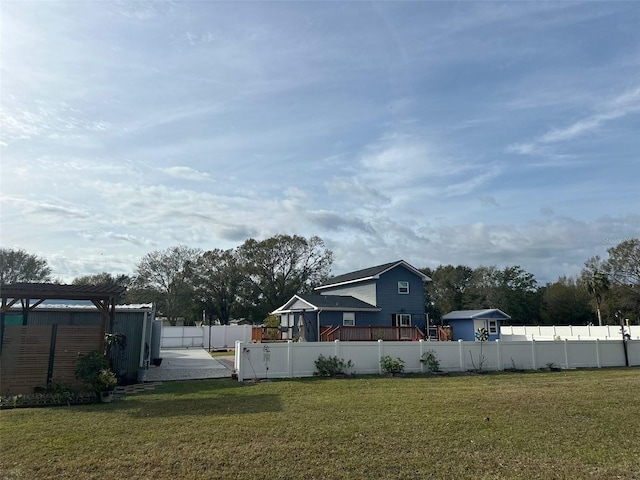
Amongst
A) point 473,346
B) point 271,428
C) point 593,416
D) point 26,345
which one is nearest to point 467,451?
point 271,428

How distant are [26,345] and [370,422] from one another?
8.82m

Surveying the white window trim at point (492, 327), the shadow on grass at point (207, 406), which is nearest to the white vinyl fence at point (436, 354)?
the shadow on grass at point (207, 406)

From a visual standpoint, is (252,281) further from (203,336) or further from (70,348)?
(70,348)

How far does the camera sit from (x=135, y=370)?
15.8m

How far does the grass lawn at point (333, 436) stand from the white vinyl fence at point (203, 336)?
26.5m

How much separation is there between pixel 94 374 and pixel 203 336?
2822 centimetres

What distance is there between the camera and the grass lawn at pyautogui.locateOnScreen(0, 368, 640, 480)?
6.08 metres

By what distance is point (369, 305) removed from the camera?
2853 cm

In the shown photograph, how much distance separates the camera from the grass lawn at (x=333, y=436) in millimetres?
6082

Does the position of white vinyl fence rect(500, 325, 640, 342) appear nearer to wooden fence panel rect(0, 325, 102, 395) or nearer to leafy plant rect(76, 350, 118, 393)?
leafy plant rect(76, 350, 118, 393)

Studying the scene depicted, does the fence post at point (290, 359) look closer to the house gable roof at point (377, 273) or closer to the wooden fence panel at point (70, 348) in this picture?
the wooden fence panel at point (70, 348)

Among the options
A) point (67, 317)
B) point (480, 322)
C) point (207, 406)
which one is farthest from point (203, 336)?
point (207, 406)

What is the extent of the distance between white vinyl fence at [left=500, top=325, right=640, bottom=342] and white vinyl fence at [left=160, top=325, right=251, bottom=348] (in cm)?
2087

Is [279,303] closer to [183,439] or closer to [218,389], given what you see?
[218,389]
